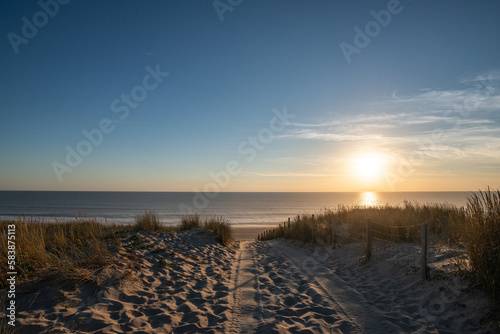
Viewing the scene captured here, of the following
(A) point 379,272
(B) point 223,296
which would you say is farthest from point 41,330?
(A) point 379,272

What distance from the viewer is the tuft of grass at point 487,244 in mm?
4406

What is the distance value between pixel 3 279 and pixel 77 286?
1.18 metres

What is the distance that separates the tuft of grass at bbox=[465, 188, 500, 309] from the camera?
4.41m

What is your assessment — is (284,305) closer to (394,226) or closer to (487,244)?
(487,244)

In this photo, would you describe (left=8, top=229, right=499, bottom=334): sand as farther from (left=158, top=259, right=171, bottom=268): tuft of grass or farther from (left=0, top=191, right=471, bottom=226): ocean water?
(left=0, top=191, right=471, bottom=226): ocean water

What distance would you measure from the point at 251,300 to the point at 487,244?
174 inches

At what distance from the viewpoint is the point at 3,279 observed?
4.84 m

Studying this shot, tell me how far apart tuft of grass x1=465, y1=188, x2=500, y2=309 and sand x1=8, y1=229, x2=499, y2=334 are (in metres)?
0.33

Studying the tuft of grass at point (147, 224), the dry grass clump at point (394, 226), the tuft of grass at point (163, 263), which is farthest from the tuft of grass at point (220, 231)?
the tuft of grass at point (163, 263)

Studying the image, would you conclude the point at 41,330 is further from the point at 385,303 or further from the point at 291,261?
the point at 291,261

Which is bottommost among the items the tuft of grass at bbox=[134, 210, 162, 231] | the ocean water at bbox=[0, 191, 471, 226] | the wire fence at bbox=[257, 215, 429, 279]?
the ocean water at bbox=[0, 191, 471, 226]

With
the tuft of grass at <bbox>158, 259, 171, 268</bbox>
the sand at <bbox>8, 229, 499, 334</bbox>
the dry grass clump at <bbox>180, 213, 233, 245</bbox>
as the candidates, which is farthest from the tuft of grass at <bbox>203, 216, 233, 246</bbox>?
the tuft of grass at <bbox>158, 259, 171, 268</bbox>

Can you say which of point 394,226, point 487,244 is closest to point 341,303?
point 487,244

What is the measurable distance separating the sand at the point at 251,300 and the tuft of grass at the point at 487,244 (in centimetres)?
33
